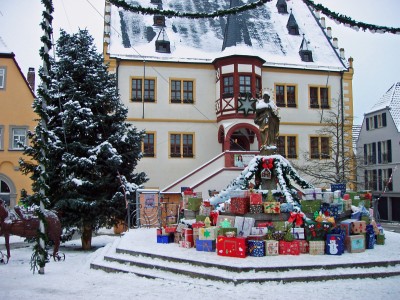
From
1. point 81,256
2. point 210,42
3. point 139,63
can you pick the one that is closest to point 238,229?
point 81,256

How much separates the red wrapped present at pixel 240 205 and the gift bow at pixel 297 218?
1.36m

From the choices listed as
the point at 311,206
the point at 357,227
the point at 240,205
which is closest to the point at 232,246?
the point at 240,205

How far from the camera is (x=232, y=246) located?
34.7 feet

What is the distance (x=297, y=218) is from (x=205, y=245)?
2.38m

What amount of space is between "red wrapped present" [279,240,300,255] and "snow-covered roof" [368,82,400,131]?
3247 cm

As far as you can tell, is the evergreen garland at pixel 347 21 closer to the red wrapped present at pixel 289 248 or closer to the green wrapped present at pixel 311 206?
the green wrapped present at pixel 311 206

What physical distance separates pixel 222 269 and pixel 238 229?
237cm

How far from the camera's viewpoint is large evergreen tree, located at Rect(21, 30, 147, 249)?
54.0 ft

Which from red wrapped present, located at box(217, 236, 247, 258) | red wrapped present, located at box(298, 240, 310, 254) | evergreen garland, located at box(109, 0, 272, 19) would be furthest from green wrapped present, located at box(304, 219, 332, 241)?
evergreen garland, located at box(109, 0, 272, 19)

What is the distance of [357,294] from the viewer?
27.3 feet

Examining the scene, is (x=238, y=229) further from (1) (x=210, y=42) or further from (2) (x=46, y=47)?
(1) (x=210, y=42)

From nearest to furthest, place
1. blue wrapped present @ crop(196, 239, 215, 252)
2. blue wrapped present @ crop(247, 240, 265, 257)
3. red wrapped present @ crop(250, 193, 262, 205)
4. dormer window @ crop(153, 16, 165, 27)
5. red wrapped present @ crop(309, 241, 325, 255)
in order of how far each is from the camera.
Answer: blue wrapped present @ crop(247, 240, 265, 257) → red wrapped present @ crop(309, 241, 325, 255) → blue wrapped present @ crop(196, 239, 215, 252) → red wrapped present @ crop(250, 193, 262, 205) → dormer window @ crop(153, 16, 165, 27)

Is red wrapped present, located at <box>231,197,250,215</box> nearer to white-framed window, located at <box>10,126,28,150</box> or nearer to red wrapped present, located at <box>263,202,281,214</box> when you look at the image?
red wrapped present, located at <box>263,202,281,214</box>

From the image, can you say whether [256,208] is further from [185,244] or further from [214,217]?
[185,244]
